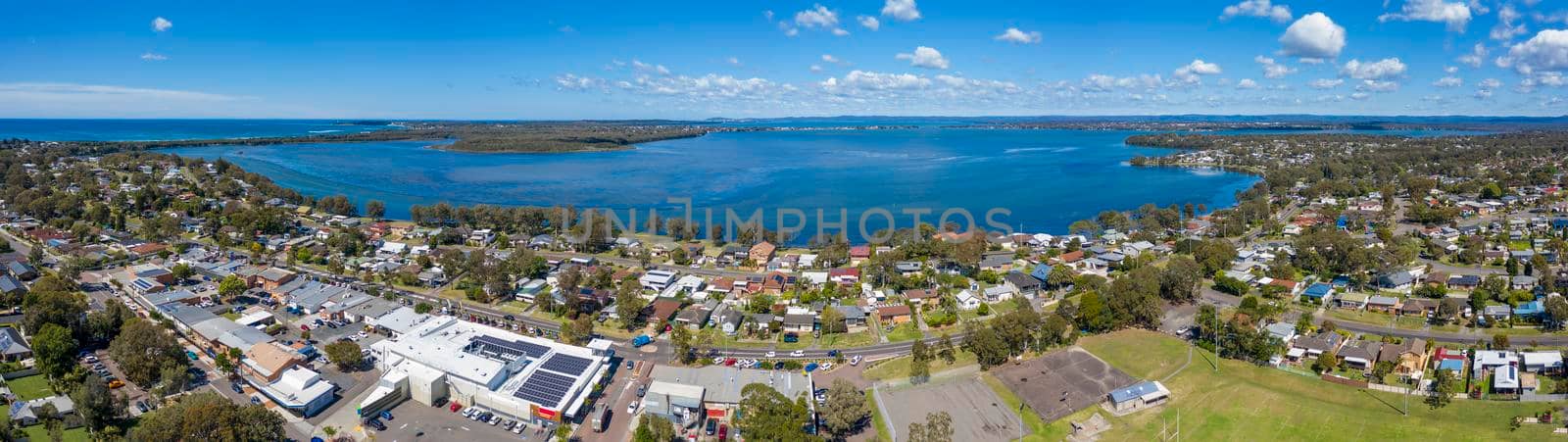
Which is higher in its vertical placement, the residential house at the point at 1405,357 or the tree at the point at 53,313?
the tree at the point at 53,313


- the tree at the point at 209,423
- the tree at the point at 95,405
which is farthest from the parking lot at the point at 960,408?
the tree at the point at 95,405

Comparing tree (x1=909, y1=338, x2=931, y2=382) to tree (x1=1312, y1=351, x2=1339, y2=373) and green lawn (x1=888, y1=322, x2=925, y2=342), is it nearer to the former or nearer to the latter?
green lawn (x1=888, y1=322, x2=925, y2=342)

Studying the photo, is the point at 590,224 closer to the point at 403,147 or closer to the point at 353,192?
the point at 353,192

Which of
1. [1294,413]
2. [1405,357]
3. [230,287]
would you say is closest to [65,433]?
[230,287]

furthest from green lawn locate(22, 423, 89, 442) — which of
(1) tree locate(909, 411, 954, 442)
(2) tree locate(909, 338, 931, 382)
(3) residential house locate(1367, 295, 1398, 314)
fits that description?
(3) residential house locate(1367, 295, 1398, 314)

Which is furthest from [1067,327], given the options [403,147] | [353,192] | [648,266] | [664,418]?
[403,147]

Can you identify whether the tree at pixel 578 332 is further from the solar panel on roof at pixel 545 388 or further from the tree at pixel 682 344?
the solar panel on roof at pixel 545 388
